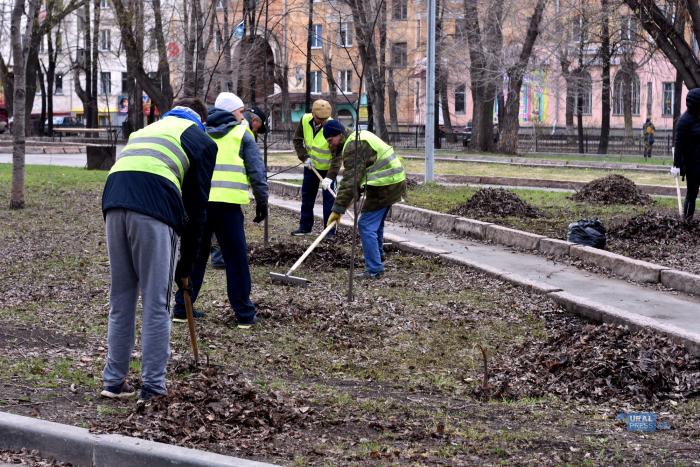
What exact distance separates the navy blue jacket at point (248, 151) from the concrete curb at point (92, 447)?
10.8ft

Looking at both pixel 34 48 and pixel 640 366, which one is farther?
pixel 34 48

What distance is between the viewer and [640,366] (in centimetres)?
632

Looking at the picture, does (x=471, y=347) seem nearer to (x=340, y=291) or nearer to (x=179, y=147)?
(x=340, y=291)

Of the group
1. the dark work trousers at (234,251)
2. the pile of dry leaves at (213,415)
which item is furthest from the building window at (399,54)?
the pile of dry leaves at (213,415)

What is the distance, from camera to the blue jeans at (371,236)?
32.7 ft

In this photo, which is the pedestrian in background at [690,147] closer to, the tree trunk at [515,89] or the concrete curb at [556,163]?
the concrete curb at [556,163]

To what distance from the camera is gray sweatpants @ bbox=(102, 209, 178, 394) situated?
5320 millimetres

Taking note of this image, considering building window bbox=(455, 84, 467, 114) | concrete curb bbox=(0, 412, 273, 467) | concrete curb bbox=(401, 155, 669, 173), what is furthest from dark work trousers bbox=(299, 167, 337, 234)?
building window bbox=(455, 84, 467, 114)

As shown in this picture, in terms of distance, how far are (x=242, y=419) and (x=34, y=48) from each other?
38.0 m

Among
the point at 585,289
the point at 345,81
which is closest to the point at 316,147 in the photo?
the point at 585,289

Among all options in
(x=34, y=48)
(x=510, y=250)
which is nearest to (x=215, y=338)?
(x=510, y=250)

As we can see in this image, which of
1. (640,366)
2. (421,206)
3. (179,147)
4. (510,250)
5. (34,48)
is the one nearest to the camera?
(179,147)

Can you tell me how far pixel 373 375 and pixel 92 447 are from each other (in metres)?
2.33

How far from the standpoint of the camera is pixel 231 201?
7805 millimetres
